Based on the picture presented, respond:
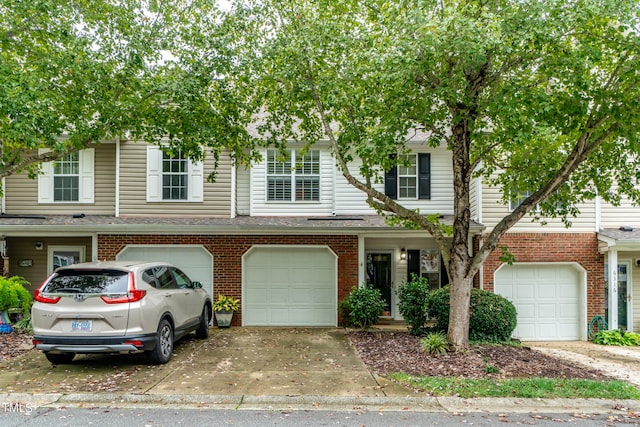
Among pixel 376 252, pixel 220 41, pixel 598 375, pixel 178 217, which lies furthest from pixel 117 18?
pixel 598 375

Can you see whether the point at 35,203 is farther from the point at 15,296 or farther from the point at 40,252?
the point at 15,296

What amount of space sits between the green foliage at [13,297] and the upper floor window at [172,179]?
12.5 feet

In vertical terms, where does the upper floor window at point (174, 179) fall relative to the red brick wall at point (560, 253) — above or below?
above

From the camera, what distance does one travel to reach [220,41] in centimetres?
862

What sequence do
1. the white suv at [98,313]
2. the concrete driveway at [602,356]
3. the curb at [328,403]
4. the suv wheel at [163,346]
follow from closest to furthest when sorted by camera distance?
the curb at [328,403]
the white suv at [98,313]
the suv wheel at [163,346]
the concrete driveway at [602,356]

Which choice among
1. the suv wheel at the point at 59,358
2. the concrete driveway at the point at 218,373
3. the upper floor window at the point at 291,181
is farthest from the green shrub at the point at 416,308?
the suv wheel at the point at 59,358

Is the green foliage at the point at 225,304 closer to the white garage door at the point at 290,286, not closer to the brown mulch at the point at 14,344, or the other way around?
the white garage door at the point at 290,286

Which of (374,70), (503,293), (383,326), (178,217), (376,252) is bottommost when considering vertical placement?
(383,326)

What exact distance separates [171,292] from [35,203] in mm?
7373

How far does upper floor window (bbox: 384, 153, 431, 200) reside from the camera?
1362 cm

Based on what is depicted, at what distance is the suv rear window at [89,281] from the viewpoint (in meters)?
7.11

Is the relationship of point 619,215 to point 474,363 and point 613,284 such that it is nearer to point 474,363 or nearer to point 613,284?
point 613,284

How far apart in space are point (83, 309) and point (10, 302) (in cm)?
517

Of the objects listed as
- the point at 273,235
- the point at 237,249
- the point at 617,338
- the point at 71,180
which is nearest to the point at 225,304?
the point at 237,249
